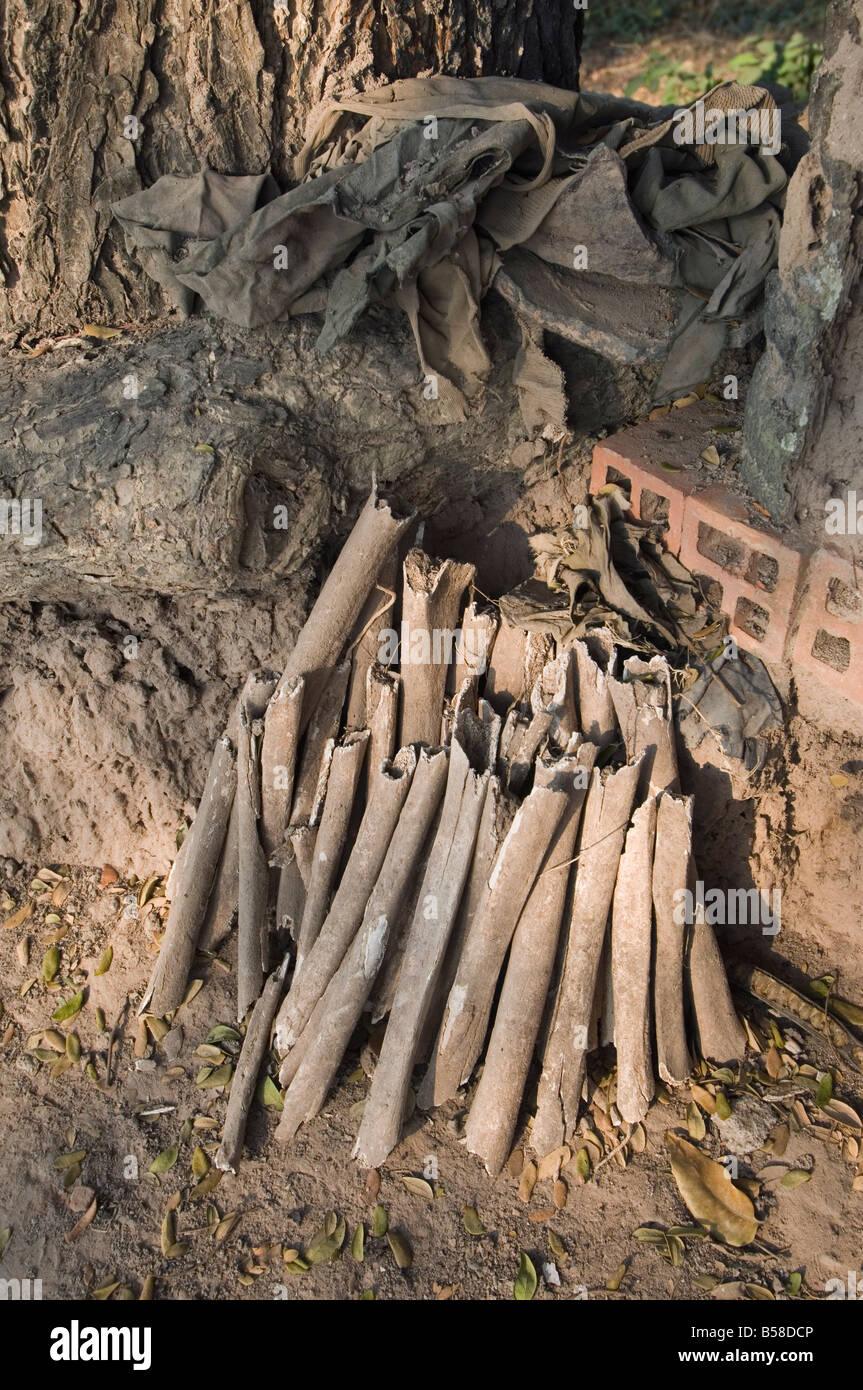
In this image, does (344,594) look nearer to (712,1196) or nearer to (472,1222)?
(472,1222)

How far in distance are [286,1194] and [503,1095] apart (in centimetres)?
74

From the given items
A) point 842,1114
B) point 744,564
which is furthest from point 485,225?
point 842,1114

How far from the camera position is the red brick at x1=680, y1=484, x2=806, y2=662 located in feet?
10.5

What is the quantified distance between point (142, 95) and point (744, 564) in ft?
8.23

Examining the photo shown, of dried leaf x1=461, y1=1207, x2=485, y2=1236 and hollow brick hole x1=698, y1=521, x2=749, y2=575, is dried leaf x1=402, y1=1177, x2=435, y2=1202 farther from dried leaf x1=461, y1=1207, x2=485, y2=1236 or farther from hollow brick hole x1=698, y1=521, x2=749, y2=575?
hollow brick hole x1=698, y1=521, x2=749, y2=575

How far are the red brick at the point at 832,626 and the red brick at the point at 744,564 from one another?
0.16 ft

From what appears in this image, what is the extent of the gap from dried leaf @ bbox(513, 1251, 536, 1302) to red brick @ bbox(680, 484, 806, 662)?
1.99m

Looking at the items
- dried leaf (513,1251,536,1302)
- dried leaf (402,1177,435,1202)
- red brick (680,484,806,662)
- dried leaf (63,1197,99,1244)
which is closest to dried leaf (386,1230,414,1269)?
dried leaf (402,1177,435,1202)

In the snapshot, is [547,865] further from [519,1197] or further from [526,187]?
[526,187]

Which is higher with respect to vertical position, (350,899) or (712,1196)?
(350,899)

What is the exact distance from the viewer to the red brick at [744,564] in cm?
319

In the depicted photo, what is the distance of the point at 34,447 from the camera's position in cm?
327

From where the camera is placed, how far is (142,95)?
3.38 m
